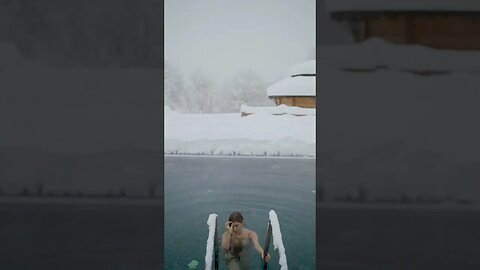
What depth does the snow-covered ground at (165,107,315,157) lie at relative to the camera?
6.22 m

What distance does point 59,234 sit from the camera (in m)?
1.94

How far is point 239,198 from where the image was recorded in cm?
668

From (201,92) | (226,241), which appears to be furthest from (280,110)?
(226,241)

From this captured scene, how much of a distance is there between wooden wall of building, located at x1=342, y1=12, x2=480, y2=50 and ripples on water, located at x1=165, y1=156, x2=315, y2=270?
11.3 ft

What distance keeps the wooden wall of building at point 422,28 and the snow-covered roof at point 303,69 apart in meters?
3.90

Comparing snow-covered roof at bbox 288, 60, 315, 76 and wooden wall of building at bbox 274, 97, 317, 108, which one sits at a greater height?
snow-covered roof at bbox 288, 60, 315, 76

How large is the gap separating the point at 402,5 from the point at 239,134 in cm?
498

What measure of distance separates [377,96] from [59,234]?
141 cm

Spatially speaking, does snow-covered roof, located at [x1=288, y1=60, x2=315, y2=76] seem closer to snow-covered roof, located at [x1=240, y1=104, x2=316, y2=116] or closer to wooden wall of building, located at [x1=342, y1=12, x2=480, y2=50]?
snow-covered roof, located at [x1=240, y1=104, x2=316, y2=116]

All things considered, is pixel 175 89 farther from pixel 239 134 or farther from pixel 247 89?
pixel 239 134

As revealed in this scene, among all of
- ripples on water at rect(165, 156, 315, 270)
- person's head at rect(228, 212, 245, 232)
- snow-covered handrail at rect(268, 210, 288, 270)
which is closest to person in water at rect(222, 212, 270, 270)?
person's head at rect(228, 212, 245, 232)

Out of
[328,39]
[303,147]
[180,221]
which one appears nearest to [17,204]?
[328,39]

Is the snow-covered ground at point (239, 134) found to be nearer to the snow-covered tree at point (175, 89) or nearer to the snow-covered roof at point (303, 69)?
the snow-covered tree at point (175, 89)

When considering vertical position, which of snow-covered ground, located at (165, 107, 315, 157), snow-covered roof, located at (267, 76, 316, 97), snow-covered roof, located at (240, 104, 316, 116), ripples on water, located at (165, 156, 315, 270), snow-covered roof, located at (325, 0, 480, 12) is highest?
snow-covered roof, located at (267, 76, 316, 97)
